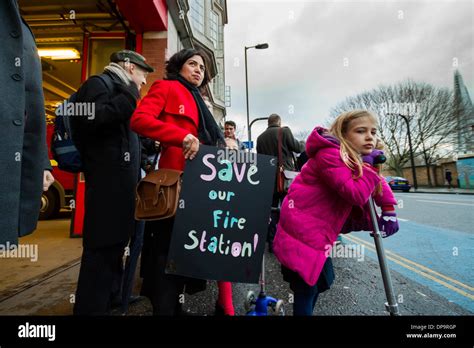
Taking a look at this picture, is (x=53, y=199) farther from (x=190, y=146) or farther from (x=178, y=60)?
(x=190, y=146)

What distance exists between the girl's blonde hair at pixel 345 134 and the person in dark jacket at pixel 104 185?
1.34 metres

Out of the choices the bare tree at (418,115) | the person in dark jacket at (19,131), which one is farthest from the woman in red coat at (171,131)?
the bare tree at (418,115)

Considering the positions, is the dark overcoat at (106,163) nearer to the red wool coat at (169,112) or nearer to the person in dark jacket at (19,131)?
the red wool coat at (169,112)

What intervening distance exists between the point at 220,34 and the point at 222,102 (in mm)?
6029

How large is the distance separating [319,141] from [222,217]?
73cm

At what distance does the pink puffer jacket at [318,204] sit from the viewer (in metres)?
Answer: 1.48

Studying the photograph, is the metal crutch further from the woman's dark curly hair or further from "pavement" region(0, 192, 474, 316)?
the woman's dark curly hair

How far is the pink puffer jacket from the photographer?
1.48 meters

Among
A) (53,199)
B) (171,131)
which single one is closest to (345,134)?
(171,131)

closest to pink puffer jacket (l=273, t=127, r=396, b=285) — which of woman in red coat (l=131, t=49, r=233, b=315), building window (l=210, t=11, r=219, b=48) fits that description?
woman in red coat (l=131, t=49, r=233, b=315)

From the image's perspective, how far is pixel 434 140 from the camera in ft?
94.4

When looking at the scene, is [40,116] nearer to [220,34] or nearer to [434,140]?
[220,34]

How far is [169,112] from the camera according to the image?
5.24ft

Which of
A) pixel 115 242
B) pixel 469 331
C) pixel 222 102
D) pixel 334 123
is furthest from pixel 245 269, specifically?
pixel 222 102
